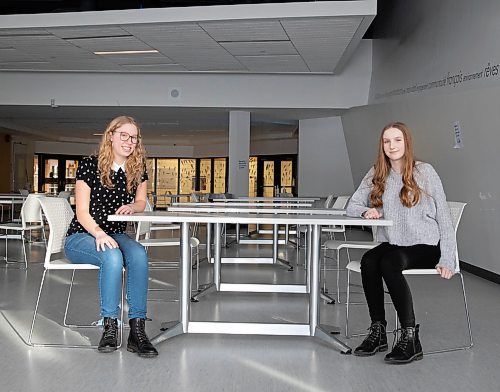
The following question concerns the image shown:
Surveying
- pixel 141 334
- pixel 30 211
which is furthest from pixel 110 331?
pixel 30 211

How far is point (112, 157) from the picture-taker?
337 centimetres

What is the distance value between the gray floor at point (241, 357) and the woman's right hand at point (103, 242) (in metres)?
0.55

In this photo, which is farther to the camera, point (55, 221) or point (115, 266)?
point (55, 221)

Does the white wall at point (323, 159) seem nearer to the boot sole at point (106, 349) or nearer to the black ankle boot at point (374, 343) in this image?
the black ankle boot at point (374, 343)

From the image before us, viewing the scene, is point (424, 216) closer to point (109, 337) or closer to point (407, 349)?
point (407, 349)

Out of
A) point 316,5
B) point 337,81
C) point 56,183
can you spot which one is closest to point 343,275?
point 316,5

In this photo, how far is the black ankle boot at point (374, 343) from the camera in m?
3.13

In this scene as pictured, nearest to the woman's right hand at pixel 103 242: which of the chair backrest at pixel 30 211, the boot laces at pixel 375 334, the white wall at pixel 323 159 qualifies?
the boot laces at pixel 375 334

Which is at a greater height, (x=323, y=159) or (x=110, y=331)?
(x=323, y=159)

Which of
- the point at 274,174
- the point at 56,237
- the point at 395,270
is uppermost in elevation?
the point at 274,174

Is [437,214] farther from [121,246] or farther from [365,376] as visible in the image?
[121,246]

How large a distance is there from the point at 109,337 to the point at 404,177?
5.76 feet

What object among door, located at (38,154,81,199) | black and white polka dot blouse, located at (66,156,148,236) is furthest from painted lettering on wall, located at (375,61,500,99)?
door, located at (38,154,81,199)

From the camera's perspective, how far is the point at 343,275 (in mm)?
6285
